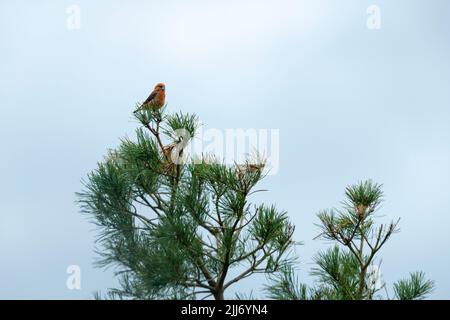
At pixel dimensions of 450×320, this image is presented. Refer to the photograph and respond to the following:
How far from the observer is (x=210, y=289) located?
3590 mm

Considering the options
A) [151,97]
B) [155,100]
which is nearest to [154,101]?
[155,100]

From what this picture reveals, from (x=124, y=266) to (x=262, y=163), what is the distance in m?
1.29

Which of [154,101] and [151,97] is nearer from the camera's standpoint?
[154,101]

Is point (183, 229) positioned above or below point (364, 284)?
above

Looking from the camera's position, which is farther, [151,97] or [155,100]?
[151,97]

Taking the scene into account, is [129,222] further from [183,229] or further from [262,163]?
[262,163]

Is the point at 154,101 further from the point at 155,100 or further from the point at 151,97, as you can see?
the point at 151,97

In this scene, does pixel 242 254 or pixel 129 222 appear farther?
pixel 129 222
